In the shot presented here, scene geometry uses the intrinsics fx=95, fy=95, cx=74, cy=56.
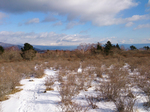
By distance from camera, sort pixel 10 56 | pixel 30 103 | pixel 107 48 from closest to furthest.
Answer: pixel 30 103
pixel 10 56
pixel 107 48

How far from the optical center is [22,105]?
4258 millimetres

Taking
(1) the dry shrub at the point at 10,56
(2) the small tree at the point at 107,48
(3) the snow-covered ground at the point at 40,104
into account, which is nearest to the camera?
(3) the snow-covered ground at the point at 40,104

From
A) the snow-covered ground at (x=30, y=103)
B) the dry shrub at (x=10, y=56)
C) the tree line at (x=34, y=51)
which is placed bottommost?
the snow-covered ground at (x=30, y=103)

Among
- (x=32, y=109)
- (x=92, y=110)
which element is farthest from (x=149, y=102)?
(x=32, y=109)

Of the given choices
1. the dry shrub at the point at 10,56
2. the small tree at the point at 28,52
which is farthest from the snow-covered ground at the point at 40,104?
the dry shrub at the point at 10,56

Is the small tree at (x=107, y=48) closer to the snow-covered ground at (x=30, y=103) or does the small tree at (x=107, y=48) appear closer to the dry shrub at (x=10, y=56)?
the dry shrub at (x=10, y=56)

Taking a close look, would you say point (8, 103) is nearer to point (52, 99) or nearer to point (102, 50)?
point (52, 99)

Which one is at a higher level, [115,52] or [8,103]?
[115,52]

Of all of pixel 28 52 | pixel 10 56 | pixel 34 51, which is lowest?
pixel 10 56

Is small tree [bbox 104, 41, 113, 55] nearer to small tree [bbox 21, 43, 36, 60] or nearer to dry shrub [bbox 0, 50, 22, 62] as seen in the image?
small tree [bbox 21, 43, 36, 60]

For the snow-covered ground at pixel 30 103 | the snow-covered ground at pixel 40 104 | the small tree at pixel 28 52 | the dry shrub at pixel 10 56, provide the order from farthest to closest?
the dry shrub at pixel 10 56, the small tree at pixel 28 52, the snow-covered ground at pixel 30 103, the snow-covered ground at pixel 40 104

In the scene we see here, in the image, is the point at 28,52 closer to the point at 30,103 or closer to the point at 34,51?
the point at 34,51

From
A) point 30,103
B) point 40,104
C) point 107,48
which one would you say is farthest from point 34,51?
point 107,48

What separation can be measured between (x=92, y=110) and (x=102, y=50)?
1069 inches
